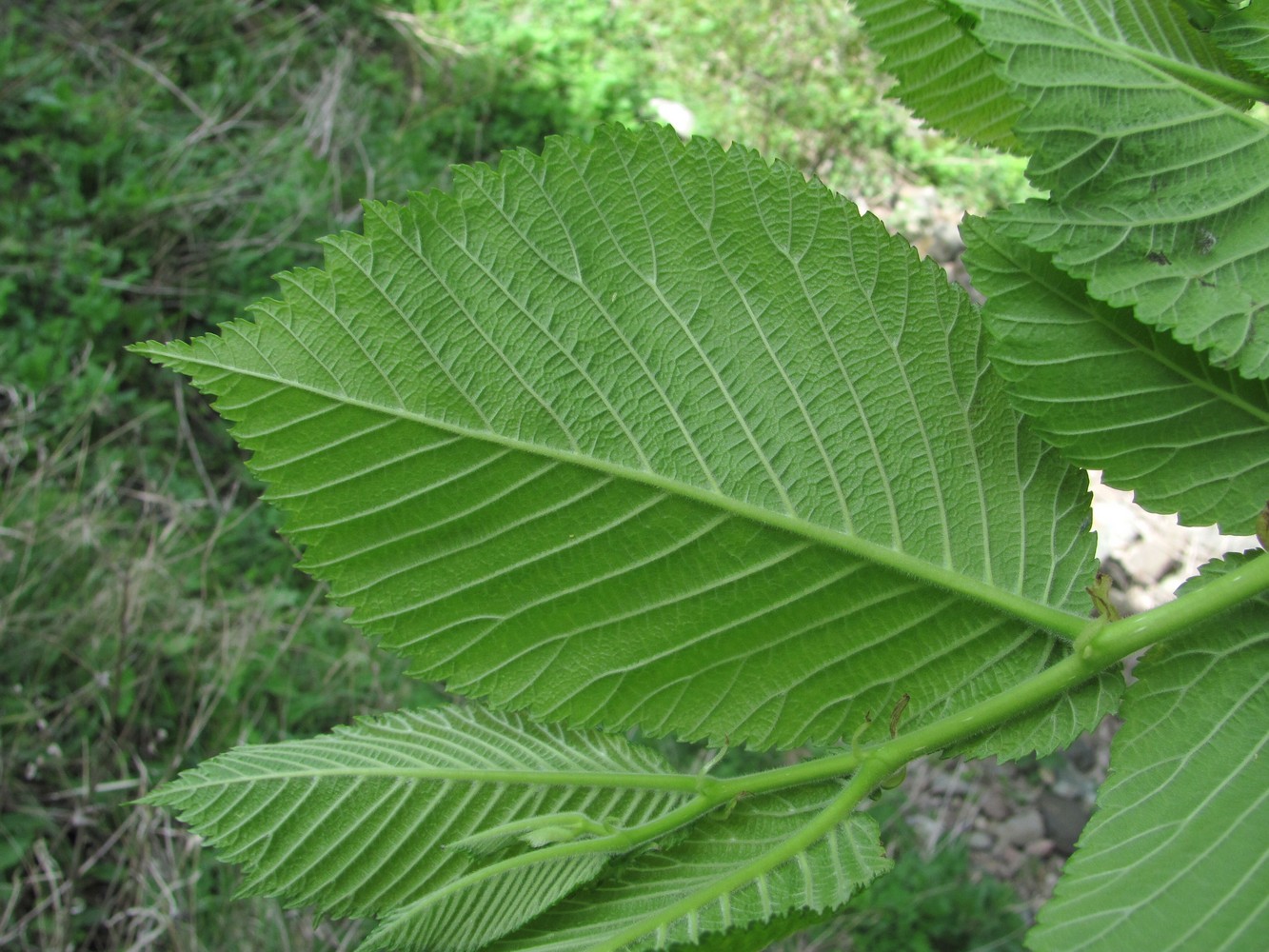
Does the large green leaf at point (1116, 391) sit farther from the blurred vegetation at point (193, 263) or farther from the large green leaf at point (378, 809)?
the blurred vegetation at point (193, 263)

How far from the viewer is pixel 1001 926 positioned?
3031mm

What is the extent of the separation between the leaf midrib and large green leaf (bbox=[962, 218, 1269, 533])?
122 millimetres

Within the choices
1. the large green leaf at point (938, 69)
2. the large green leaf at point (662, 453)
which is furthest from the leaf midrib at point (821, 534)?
the large green leaf at point (938, 69)

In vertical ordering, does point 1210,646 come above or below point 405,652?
above

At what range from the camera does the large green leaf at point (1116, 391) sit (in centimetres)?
79

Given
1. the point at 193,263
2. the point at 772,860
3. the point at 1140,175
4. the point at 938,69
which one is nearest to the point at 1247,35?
the point at 1140,175

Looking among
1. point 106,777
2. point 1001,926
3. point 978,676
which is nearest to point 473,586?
point 978,676

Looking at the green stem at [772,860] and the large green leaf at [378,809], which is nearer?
the green stem at [772,860]

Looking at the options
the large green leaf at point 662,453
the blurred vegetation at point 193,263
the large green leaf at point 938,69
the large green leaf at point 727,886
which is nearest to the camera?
the large green leaf at point 727,886

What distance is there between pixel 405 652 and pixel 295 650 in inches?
91.8

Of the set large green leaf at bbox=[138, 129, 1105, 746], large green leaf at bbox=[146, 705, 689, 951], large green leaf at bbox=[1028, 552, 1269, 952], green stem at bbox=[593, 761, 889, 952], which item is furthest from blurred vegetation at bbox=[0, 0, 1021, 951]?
large green leaf at bbox=[1028, 552, 1269, 952]

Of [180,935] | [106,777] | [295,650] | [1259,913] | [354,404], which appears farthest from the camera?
[295,650]

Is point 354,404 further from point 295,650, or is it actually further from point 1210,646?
point 295,650

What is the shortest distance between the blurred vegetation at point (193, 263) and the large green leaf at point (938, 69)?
6.98ft
